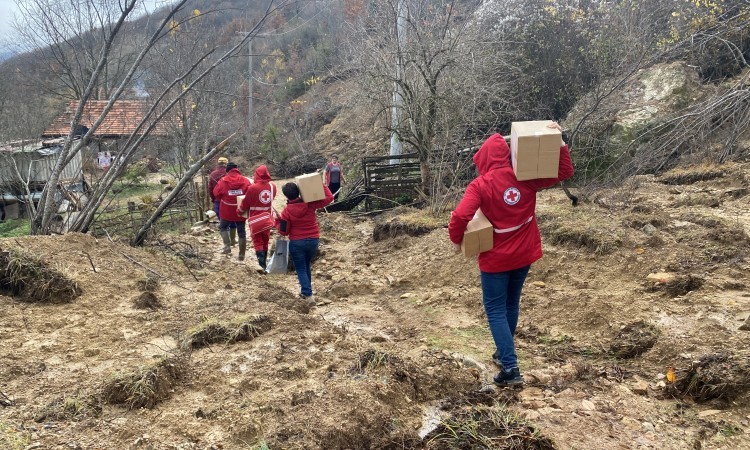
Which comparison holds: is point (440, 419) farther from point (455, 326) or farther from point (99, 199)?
point (99, 199)

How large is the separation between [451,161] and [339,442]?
8.98 m

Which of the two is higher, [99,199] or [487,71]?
[487,71]

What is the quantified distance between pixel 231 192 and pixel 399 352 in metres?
5.21

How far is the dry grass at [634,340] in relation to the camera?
4055 millimetres

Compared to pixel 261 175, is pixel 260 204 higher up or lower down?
lower down

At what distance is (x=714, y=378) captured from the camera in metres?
3.24

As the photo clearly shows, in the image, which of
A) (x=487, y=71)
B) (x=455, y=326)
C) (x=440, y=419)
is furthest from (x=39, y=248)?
(x=487, y=71)

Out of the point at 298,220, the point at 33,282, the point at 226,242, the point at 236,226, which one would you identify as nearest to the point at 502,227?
the point at 298,220

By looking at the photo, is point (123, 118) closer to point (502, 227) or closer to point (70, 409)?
point (70, 409)

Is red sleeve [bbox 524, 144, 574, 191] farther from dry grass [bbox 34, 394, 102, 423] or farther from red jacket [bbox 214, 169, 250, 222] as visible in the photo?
red jacket [bbox 214, 169, 250, 222]

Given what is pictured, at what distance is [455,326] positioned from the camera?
5277 millimetres

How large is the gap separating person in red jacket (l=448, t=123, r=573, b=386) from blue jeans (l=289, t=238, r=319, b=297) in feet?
9.38

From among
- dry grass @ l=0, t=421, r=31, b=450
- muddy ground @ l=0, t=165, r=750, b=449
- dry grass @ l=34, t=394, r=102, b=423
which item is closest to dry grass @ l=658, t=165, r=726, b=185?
muddy ground @ l=0, t=165, r=750, b=449

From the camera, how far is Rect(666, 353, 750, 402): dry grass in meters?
3.17
